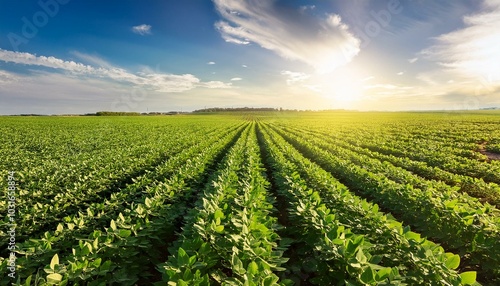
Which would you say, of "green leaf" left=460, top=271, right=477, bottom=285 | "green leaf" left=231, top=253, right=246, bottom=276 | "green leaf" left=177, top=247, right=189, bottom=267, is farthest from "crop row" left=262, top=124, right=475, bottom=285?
"green leaf" left=177, top=247, right=189, bottom=267

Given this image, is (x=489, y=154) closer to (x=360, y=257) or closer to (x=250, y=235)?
(x=360, y=257)

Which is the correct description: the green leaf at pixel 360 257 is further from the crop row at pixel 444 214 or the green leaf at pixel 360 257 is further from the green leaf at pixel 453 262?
the crop row at pixel 444 214

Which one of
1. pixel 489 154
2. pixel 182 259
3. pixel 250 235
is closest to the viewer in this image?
pixel 182 259

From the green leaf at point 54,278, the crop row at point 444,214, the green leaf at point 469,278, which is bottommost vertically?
the crop row at point 444,214

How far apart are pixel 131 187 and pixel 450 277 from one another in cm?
779

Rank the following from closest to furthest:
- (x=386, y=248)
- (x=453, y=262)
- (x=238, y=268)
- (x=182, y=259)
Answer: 1. (x=238, y=268)
2. (x=182, y=259)
3. (x=453, y=262)
4. (x=386, y=248)

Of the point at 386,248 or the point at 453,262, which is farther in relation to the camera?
the point at 386,248

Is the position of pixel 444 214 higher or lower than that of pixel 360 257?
lower

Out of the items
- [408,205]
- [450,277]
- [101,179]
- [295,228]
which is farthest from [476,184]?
[101,179]

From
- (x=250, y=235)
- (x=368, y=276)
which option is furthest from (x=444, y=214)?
(x=250, y=235)

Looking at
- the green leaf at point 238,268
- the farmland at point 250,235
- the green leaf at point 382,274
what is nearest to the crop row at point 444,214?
the farmland at point 250,235

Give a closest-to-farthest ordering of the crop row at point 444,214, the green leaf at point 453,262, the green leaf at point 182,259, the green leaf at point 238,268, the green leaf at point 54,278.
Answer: the green leaf at point 54,278, the green leaf at point 238,268, the green leaf at point 182,259, the green leaf at point 453,262, the crop row at point 444,214

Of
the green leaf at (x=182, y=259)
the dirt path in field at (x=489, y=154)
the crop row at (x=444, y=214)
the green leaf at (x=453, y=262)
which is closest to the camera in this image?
the green leaf at (x=182, y=259)

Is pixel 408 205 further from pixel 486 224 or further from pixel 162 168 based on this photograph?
pixel 162 168
